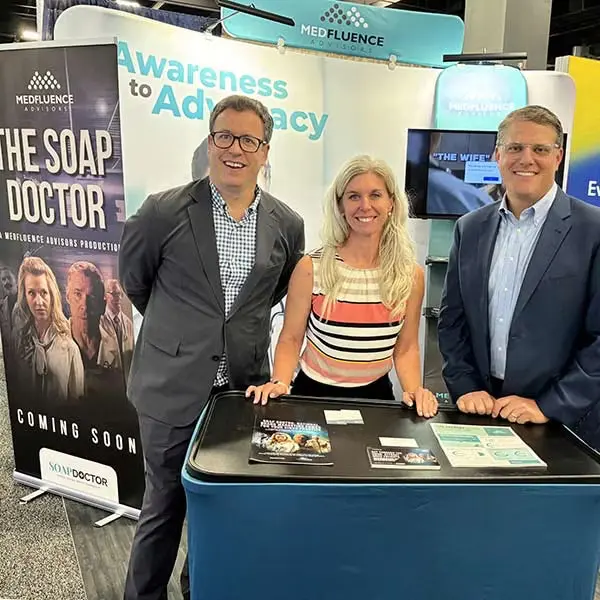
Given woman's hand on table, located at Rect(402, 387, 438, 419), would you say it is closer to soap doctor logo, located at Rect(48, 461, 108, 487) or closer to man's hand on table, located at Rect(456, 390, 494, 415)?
man's hand on table, located at Rect(456, 390, 494, 415)

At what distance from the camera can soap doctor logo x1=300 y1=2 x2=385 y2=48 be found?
3.50 metres

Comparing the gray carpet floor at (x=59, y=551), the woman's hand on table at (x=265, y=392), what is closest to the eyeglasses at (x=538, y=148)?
the woman's hand on table at (x=265, y=392)

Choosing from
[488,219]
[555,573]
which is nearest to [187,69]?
[488,219]

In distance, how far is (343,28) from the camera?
3578 millimetres

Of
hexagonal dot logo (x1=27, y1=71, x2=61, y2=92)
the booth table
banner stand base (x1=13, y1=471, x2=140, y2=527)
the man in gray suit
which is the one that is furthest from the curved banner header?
the booth table

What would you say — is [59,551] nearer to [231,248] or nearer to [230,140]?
[231,248]

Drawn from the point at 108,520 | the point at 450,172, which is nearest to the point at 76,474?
the point at 108,520

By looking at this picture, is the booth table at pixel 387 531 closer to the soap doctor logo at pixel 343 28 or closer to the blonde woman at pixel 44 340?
the blonde woman at pixel 44 340

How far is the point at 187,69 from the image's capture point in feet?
9.50

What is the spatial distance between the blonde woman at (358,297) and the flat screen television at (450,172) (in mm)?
1922

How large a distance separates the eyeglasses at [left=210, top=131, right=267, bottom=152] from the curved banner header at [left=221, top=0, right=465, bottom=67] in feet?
6.26

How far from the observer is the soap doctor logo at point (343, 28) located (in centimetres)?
350

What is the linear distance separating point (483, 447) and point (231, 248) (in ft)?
2.94

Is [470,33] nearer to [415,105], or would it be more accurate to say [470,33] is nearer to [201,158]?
[415,105]
